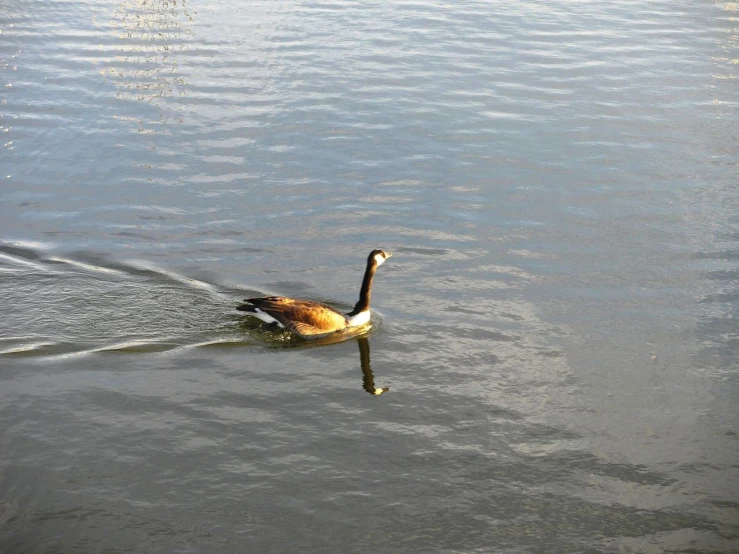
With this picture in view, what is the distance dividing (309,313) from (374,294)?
1.73m

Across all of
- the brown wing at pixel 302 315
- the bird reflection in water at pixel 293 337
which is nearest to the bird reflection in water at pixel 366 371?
the bird reflection in water at pixel 293 337

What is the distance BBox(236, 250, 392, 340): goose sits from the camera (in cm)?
1250

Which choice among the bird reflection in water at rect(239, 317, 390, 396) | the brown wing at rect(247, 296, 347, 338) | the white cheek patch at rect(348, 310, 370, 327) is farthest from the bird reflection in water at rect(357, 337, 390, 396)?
the brown wing at rect(247, 296, 347, 338)

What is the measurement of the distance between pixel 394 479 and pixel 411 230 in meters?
6.38

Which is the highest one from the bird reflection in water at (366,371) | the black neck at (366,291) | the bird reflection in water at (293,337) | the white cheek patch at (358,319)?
the black neck at (366,291)

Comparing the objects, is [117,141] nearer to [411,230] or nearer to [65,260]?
[65,260]

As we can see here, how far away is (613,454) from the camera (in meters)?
10.6

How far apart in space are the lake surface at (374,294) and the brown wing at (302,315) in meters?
0.31

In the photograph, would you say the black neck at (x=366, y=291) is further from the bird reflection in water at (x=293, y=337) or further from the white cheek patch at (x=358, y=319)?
the bird reflection in water at (x=293, y=337)

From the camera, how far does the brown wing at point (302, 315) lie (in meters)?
12.5

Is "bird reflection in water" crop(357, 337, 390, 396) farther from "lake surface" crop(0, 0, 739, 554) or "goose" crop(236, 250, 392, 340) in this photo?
"goose" crop(236, 250, 392, 340)

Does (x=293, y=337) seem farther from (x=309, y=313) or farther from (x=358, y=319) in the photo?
(x=358, y=319)

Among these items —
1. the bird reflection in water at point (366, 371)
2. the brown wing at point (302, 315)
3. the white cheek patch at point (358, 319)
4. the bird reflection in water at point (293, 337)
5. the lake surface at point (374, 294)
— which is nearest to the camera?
the lake surface at point (374, 294)

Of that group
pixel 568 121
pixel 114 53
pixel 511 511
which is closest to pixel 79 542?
pixel 511 511
